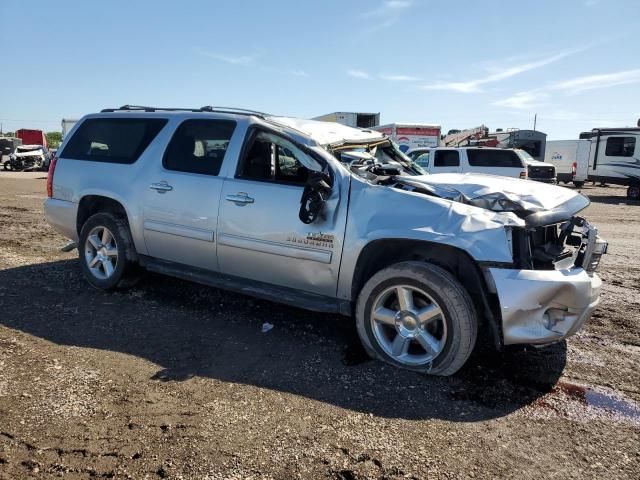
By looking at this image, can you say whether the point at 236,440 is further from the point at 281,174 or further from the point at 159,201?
the point at 159,201

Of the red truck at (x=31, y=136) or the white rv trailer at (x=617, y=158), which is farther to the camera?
the red truck at (x=31, y=136)

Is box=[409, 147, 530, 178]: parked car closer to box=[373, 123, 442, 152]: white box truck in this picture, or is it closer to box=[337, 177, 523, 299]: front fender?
box=[373, 123, 442, 152]: white box truck

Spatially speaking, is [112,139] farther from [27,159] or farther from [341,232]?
[27,159]

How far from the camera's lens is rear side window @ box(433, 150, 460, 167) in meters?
16.0

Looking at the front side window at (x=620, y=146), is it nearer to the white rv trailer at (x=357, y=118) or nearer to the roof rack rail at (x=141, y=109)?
the white rv trailer at (x=357, y=118)

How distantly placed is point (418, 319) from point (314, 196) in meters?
1.19

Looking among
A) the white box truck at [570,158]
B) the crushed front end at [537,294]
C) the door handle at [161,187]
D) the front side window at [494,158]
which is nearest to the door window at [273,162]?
the door handle at [161,187]

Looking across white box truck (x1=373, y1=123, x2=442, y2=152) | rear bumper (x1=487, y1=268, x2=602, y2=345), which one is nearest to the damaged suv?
rear bumper (x1=487, y1=268, x2=602, y2=345)

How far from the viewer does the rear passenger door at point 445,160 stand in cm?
1593

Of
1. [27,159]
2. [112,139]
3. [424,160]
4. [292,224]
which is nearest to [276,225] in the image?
[292,224]

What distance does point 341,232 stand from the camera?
377 centimetres

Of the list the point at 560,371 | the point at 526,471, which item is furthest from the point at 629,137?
the point at 526,471

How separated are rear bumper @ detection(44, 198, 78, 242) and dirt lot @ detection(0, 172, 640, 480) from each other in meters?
0.99

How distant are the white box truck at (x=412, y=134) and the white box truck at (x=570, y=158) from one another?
26.4 ft
